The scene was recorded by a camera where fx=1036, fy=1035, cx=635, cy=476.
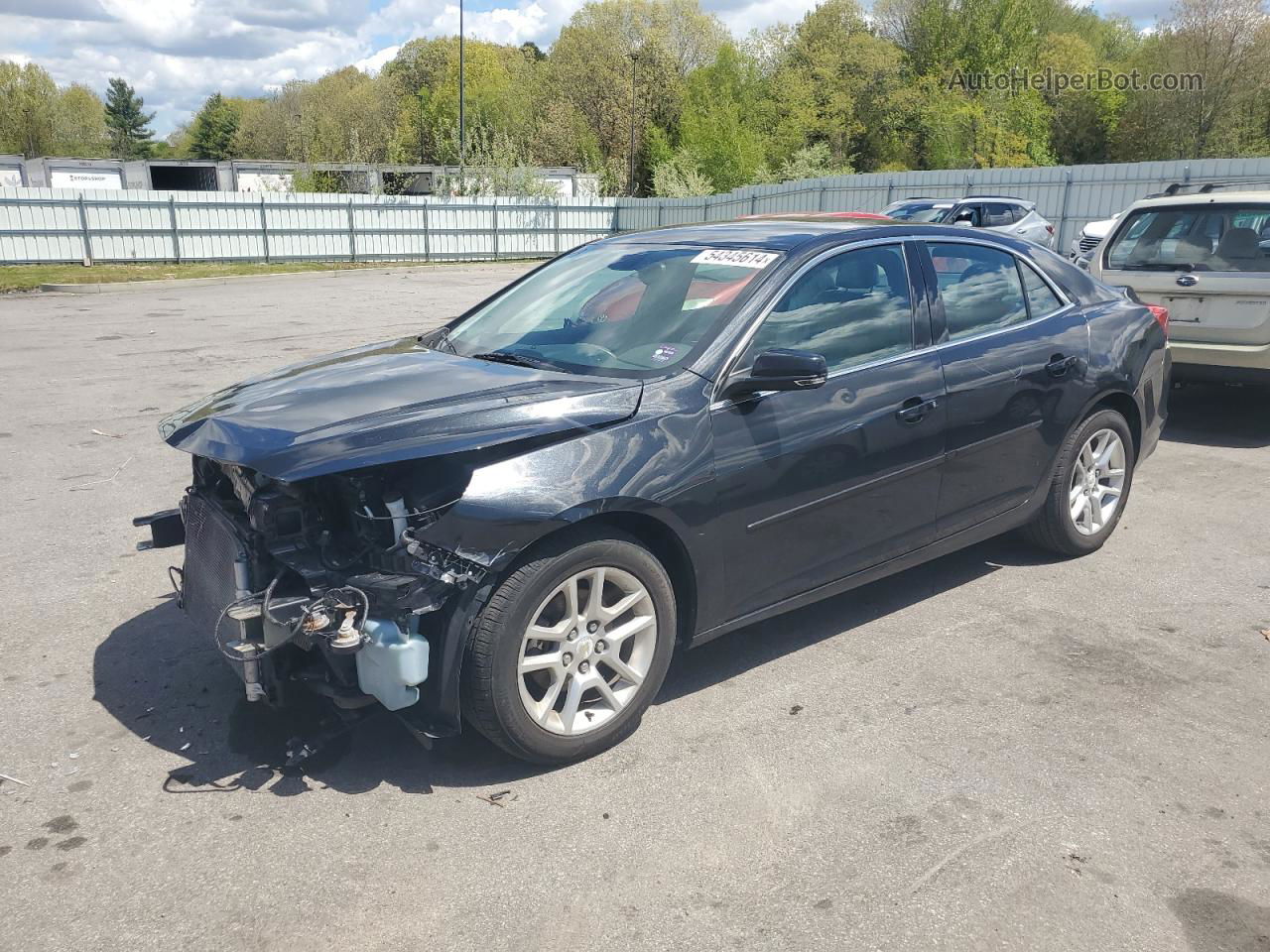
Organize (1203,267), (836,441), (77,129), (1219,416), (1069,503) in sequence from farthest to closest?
(77,129), (1219,416), (1203,267), (1069,503), (836,441)

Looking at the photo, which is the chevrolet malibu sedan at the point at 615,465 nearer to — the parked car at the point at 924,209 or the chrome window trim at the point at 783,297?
the chrome window trim at the point at 783,297

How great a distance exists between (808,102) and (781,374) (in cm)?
6596

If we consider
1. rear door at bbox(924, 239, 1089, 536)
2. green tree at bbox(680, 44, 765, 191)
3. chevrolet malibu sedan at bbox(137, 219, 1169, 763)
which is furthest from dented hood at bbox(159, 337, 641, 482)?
green tree at bbox(680, 44, 765, 191)

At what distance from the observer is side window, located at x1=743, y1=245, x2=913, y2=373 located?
394cm

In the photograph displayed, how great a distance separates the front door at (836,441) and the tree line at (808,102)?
3678 centimetres

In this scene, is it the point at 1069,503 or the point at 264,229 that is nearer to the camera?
the point at 1069,503

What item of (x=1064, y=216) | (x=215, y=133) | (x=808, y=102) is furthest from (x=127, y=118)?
(x=1064, y=216)

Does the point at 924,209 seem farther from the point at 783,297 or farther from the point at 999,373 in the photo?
the point at 783,297

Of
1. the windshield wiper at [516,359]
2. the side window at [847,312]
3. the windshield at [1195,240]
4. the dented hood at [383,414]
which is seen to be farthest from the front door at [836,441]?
the windshield at [1195,240]

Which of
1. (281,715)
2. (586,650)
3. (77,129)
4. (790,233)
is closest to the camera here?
(586,650)

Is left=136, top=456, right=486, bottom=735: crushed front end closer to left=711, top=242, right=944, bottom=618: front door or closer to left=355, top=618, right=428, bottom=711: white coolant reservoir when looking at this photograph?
left=355, top=618, right=428, bottom=711: white coolant reservoir

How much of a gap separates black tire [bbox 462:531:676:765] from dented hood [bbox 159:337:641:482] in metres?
0.40

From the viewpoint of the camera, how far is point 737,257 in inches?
163

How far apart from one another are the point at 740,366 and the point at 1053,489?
2151mm
